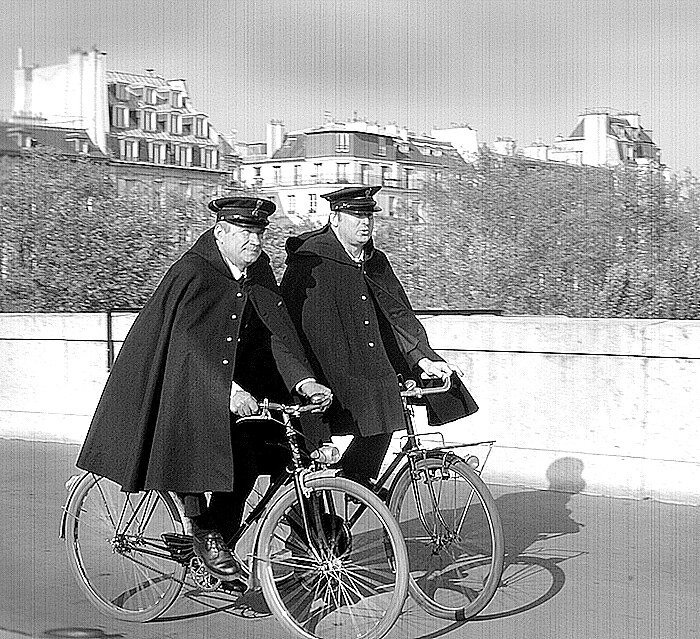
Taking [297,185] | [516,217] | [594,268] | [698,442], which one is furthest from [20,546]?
[297,185]

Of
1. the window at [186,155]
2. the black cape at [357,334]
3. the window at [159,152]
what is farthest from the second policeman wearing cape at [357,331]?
the window at [159,152]

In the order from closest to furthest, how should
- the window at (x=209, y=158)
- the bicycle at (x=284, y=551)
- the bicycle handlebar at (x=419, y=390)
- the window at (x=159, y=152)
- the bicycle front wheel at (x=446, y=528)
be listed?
the bicycle at (x=284, y=551) < the bicycle front wheel at (x=446, y=528) < the bicycle handlebar at (x=419, y=390) < the window at (x=209, y=158) < the window at (x=159, y=152)

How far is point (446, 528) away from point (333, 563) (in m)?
0.73

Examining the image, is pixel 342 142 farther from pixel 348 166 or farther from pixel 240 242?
pixel 240 242

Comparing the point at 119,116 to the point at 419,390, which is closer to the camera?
the point at 419,390

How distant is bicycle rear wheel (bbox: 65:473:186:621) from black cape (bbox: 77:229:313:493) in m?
0.34

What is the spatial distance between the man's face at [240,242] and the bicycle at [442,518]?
1.08m

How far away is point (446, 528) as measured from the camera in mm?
6438

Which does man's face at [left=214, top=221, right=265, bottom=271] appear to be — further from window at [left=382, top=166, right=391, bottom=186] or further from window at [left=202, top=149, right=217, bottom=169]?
window at [left=202, top=149, right=217, bottom=169]

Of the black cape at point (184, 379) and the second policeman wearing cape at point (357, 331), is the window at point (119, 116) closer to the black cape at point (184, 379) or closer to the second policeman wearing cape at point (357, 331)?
the second policeman wearing cape at point (357, 331)

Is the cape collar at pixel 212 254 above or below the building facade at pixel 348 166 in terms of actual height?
below

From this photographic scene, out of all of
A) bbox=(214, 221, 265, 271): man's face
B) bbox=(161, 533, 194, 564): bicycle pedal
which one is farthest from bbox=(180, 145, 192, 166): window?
bbox=(161, 533, 194, 564): bicycle pedal

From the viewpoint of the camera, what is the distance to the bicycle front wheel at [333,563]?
221 inches

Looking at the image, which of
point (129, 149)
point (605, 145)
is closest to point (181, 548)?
point (605, 145)
